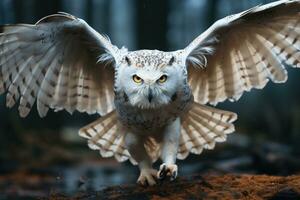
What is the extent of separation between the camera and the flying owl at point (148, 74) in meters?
4.81

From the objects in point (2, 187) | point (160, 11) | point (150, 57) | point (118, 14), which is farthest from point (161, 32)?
point (150, 57)

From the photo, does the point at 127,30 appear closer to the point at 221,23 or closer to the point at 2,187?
the point at 2,187

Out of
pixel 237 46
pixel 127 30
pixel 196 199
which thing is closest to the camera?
pixel 196 199

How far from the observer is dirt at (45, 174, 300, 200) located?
4664 millimetres

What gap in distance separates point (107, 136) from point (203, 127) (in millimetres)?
1021

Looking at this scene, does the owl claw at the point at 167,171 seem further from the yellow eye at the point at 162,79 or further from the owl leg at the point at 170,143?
the yellow eye at the point at 162,79

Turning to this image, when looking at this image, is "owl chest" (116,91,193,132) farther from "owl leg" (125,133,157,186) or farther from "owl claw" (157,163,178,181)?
"owl claw" (157,163,178,181)

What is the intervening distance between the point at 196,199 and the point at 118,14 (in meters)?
13.9

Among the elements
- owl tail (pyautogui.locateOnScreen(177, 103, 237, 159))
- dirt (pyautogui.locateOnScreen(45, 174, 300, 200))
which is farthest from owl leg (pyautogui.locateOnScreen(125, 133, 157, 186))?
owl tail (pyautogui.locateOnScreen(177, 103, 237, 159))

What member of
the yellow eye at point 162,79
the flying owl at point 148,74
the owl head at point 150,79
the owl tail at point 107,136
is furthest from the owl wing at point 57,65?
the yellow eye at point 162,79

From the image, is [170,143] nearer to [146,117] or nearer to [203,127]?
[146,117]

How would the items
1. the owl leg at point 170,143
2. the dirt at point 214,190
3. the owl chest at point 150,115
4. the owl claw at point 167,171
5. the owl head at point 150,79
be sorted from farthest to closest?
the owl leg at point 170,143 → the owl claw at point 167,171 → the owl chest at point 150,115 → the dirt at point 214,190 → the owl head at point 150,79

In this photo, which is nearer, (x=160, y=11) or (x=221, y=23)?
(x=221, y=23)

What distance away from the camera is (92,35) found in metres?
5.48
